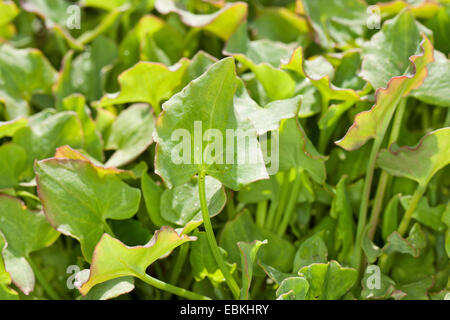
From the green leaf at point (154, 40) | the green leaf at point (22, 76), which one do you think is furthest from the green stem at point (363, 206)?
the green leaf at point (22, 76)

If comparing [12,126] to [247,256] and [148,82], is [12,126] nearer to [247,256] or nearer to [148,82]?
[148,82]

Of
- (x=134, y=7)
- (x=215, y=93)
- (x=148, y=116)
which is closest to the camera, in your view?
(x=215, y=93)

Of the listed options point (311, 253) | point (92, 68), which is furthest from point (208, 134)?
point (92, 68)

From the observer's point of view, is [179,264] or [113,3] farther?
[113,3]

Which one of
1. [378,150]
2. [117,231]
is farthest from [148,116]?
[378,150]

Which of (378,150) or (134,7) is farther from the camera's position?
(134,7)

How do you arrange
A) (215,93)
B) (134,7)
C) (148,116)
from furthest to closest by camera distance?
1. (134,7)
2. (148,116)
3. (215,93)
